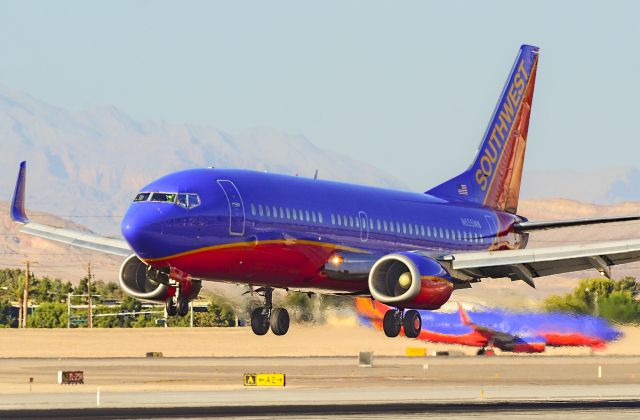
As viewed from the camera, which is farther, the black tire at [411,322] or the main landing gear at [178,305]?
the black tire at [411,322]

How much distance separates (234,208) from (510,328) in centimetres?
6014

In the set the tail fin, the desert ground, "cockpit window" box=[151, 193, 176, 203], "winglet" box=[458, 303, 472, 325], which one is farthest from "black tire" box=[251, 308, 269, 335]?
the desert ground

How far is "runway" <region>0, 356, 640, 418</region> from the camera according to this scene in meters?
71.7

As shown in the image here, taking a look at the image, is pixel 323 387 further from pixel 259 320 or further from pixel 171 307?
pixel 171 307

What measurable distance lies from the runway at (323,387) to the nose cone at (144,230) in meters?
12.8

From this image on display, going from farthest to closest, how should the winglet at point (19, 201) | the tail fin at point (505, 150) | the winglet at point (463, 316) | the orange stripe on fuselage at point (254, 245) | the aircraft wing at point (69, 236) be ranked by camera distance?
the winglet at point (463, 316) < the tail fin at point (505, 150) < the aircraft wing at point (69, 236) < the winglet at point (19, 201) < the orange stripe on fuselage at point (254, 245)

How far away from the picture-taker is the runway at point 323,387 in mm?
71688

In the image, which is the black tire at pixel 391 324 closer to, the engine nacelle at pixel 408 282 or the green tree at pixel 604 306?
the engine nacelle at pixel 408 282

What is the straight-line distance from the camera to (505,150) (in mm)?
80312

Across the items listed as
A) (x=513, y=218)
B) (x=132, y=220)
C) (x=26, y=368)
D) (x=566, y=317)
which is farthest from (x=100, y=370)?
(x=132, y=220)

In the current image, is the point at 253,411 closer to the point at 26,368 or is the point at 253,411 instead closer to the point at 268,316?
the point at 268,316

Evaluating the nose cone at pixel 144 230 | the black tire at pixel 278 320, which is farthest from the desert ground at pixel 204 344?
the nose cone at pixel 144 230

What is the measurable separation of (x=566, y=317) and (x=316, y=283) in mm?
48842

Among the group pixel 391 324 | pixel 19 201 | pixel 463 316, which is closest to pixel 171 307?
pixel 19 201
